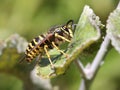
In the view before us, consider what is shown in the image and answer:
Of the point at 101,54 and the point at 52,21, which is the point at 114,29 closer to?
the point at 101,54

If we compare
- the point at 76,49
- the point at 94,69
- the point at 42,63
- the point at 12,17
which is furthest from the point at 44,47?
the point at 12,17

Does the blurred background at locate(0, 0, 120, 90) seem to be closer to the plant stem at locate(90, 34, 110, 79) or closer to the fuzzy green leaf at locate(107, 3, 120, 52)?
the plant stem at locate(90, 34, 110, 79)

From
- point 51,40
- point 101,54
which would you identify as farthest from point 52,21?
point 101,54

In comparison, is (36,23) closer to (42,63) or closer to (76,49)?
(42,63)

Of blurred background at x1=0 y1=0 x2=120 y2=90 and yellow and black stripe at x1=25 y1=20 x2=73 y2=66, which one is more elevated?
blurred background at x1=0 y1=0 x2=120 y2=90

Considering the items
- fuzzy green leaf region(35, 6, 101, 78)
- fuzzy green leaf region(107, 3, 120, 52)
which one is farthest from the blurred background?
fuzzy green leaf region(107, 3, 120, 52)

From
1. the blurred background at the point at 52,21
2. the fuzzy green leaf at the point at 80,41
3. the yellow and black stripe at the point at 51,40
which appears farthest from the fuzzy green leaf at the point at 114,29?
the blurred background at the point at 52,21
